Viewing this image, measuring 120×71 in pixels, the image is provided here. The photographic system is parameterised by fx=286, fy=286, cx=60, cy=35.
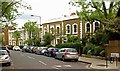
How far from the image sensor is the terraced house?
5319 centimetres

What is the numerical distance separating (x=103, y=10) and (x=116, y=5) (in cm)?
173

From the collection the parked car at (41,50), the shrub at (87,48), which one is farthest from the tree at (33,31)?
the shrub at (87,48)

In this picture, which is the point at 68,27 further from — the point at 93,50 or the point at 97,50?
the point at 97,50

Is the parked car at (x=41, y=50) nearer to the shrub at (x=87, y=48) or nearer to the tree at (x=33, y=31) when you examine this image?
the shrub at (x=87, y=48)

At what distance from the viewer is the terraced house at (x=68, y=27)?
53.2 metres

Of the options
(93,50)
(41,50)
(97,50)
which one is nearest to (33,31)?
(41,50)

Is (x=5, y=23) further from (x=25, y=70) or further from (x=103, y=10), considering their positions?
(x=25, y=70)

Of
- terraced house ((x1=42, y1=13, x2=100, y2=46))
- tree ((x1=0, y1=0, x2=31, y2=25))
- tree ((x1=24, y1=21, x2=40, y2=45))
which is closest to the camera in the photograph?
tree ((x1=0, y1=0, x2=31, y2=25))

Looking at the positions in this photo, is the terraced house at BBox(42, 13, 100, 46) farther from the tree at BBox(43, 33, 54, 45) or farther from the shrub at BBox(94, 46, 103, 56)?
the shrub at BBox(94, 46, 103, 56)

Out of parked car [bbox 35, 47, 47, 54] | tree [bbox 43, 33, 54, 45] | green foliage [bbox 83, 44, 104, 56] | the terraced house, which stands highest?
the terraced house

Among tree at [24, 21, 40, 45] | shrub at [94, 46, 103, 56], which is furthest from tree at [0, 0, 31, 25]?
tree at [24, 21, 40, 45]

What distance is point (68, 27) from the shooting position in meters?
59.0

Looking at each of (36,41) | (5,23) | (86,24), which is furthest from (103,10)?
(36,41)

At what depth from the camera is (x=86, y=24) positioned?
53375mm
